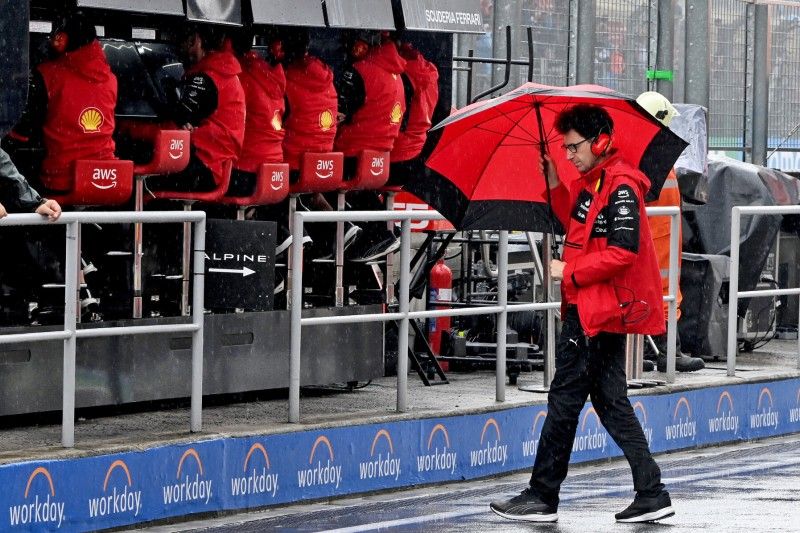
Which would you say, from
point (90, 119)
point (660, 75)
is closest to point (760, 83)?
point (660, 75)

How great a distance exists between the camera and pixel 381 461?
10352 mm

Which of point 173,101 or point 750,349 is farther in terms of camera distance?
point 750,349

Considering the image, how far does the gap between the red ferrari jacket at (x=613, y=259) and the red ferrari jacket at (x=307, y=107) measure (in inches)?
126

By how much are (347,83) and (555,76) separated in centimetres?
607

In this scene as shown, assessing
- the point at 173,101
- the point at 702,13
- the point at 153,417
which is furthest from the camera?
the point at 702,13

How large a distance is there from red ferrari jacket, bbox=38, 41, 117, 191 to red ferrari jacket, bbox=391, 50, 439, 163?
3019 millimetres

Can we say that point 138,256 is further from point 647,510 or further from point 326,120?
point 647,510

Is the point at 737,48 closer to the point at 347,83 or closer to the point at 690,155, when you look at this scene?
the point at 690,155

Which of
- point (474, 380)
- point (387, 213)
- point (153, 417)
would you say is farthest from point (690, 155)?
point (153, 417)

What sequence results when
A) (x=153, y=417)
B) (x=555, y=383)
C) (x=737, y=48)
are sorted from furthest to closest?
(x=737, y=48) < (x=153, y=417) < (x=555, y=383)

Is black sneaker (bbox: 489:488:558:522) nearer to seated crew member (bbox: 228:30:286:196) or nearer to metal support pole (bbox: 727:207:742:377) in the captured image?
seated crew member (bbox: 228:30:286:196)

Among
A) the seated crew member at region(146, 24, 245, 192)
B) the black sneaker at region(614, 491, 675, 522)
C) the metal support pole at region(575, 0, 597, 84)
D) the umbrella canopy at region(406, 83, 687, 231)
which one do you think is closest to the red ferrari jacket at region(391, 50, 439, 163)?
the seated crew member at region(146, 24, 245, 192)

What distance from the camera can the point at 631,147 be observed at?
9.74 metres

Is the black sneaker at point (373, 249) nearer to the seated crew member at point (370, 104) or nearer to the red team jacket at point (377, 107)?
the seated crew member at point (370, 104)
